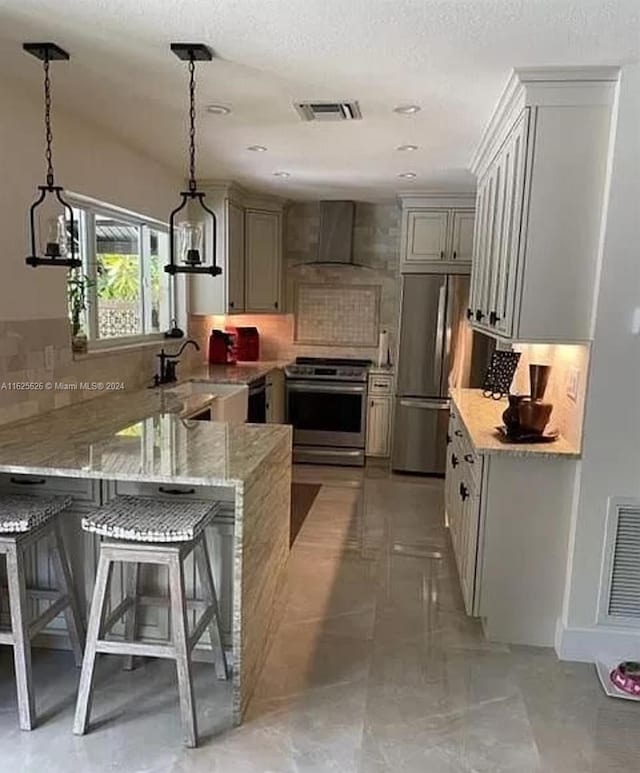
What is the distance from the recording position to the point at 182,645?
2043mm

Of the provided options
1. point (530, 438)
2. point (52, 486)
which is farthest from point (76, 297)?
point (530, 438)

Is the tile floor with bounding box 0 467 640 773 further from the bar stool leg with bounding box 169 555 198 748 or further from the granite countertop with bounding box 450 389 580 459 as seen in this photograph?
the granite countertop with bounding box 450 389 580 459

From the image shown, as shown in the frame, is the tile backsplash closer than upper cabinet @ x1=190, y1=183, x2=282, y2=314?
No

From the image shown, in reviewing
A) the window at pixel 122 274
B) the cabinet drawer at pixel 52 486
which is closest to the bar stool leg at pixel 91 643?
Answer: the cabinet drawer at pixel 52 486

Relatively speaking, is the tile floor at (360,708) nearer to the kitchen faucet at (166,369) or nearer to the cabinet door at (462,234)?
the kitchen faucet at (166,369)

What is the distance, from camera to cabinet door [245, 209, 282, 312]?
553 cm

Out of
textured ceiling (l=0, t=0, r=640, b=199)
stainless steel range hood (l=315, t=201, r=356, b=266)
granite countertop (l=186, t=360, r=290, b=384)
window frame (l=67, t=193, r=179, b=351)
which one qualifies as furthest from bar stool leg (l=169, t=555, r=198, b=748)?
stainless steel range hood (l=315, t=201, r=356, b=266)

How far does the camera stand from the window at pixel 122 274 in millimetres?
3719

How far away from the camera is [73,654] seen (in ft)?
8.36

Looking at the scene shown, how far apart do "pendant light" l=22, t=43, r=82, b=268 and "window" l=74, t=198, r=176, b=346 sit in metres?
0.51

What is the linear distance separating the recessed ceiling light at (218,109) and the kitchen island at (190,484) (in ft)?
5.01

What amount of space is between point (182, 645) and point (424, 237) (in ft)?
13.4

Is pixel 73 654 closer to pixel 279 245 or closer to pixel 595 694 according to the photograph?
pixel 595 694

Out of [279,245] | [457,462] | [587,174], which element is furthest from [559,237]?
[279,245]
